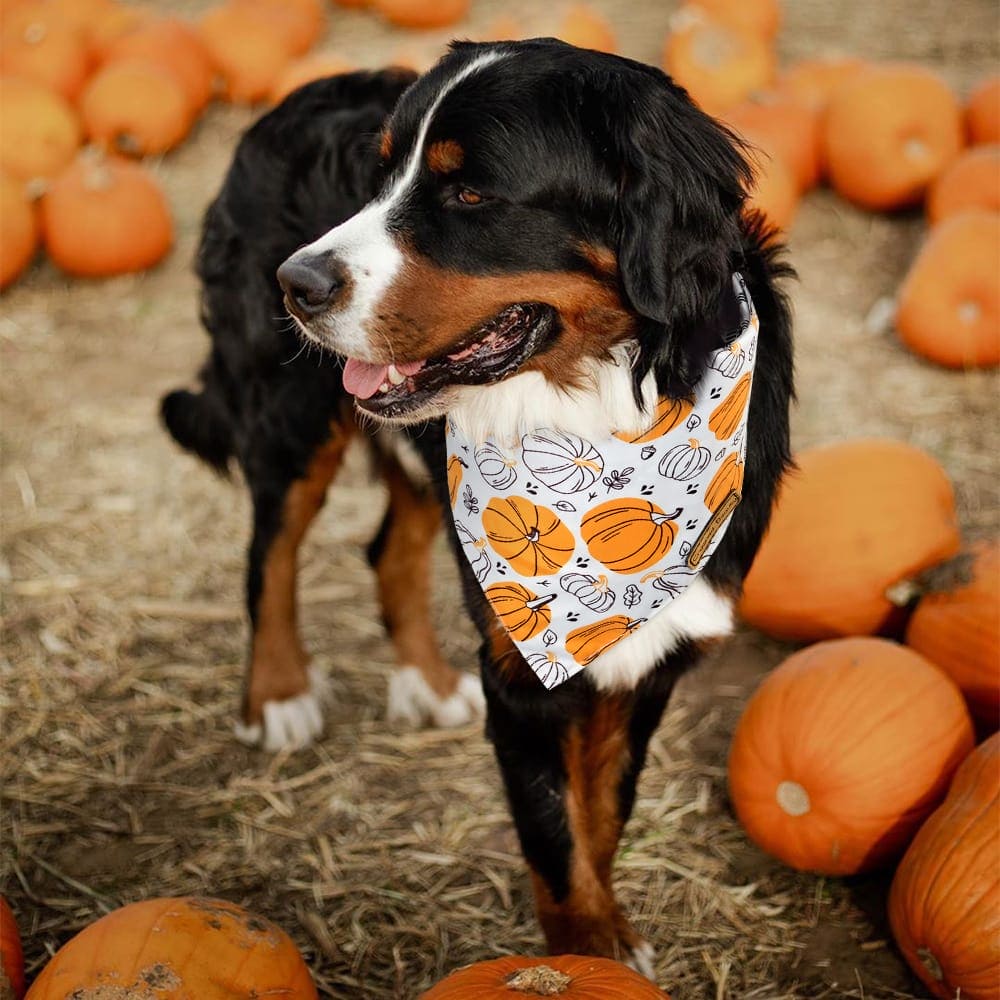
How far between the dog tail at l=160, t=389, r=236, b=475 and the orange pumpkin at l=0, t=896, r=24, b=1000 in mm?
1643

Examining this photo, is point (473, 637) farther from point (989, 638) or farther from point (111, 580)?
point (989, 638)

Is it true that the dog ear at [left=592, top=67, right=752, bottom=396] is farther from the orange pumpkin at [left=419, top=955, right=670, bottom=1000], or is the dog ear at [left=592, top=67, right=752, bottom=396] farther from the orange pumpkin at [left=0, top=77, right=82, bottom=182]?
the orange pumpkin at [left=0, top=77, right=82, bottom=182]

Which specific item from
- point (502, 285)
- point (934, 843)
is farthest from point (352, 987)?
point (502, 285)

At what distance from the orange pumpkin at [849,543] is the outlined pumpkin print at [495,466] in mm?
1290

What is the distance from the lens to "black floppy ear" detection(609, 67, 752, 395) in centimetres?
232

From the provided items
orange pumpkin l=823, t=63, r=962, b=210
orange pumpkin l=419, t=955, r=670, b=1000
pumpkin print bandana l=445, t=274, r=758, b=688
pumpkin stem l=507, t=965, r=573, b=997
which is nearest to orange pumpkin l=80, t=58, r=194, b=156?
orange pumpkin l=823, t=63, r=962, b=210

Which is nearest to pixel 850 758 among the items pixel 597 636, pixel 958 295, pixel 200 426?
pixel 597 636

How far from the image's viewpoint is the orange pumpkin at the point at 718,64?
7004 mm

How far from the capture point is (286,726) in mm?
3744

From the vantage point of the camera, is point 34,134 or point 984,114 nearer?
point 984,114

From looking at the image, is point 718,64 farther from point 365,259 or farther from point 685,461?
point 365,259

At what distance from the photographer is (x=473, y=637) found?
427 centimetres

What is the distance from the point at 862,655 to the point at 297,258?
5.83ft

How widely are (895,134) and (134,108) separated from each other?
4168mm
